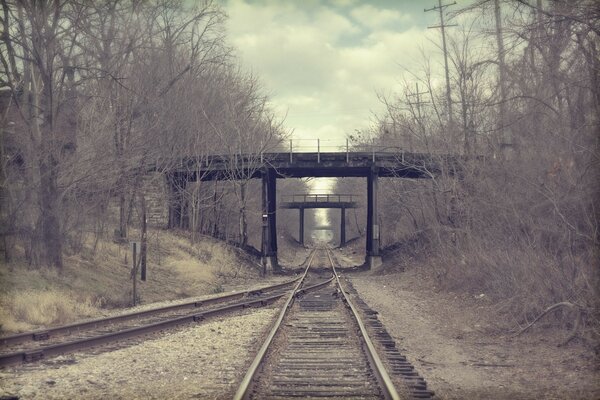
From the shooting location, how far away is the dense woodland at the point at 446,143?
11891mm

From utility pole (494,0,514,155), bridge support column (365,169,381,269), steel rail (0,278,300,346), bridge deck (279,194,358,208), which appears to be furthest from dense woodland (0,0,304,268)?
bridge deck (279,194,358,208)

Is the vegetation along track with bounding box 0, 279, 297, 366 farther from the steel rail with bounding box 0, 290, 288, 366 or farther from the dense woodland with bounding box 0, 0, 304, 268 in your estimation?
the dense woodland with bounding box 0, 0, 304, 268

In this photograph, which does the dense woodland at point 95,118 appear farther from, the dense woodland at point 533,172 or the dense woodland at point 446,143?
the dense woodland at point 533,172

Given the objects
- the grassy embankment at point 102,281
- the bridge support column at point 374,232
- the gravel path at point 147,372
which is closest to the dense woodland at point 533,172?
the gravel path at point 147,372

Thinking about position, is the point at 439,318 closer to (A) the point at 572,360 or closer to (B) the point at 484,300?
(B) the point at 484,300

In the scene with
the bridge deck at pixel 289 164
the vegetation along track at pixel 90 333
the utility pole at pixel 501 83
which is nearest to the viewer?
the vegetation along track at pixel 90 333

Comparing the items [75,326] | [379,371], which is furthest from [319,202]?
[379,371]

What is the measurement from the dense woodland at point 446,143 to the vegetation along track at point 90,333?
5.35m

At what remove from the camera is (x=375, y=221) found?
3622 cm

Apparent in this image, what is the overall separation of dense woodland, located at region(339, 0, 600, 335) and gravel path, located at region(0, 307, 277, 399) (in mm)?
5804

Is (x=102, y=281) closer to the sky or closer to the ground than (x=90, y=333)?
closer to the ground

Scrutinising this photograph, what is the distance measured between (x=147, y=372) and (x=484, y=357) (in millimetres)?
5217

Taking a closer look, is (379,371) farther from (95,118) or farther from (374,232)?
(374,232)

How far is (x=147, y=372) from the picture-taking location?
28.4ft
